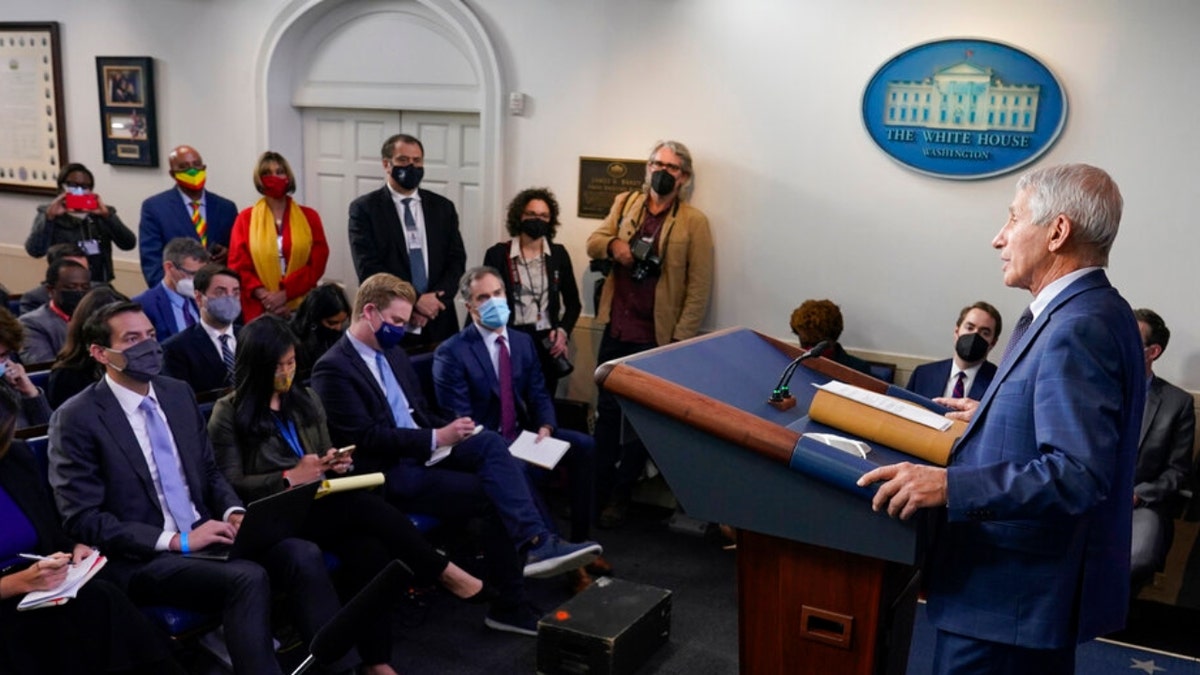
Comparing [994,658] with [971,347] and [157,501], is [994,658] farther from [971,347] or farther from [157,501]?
[971,347]

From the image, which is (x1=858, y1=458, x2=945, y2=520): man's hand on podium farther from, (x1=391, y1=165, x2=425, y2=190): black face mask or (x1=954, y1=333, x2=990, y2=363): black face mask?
(x1=391, y1=165, x2=425, y2=190): black face mask

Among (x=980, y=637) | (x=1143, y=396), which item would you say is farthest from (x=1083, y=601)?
(x=1143, y=396)

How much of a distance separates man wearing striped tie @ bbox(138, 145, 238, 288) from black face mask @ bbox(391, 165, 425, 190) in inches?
46.0

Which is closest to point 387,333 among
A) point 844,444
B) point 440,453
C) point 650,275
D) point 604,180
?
point 440,453

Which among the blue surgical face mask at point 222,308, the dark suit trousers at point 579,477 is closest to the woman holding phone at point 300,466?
the blue surgical face mask at point 222,308

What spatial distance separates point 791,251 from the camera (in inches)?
184

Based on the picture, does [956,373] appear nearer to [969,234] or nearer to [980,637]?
[969,234]

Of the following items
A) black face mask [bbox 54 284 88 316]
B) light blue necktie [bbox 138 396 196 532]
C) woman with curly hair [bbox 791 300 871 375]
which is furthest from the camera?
woman with curly hair [bbox 791 300 871 375]

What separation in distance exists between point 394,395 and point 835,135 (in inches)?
91.0

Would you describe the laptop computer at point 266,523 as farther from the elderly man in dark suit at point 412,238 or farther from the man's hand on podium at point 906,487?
the elderly man in dark suit at point 412,238

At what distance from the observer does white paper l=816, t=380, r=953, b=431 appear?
1664 mm

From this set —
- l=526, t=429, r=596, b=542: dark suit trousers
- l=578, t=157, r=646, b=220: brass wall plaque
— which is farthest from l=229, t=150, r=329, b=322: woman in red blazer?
l=526, t=429, r=596, b=542: dark suit trousers

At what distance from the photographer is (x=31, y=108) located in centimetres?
661

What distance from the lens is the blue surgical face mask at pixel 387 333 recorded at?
11.7 feet
